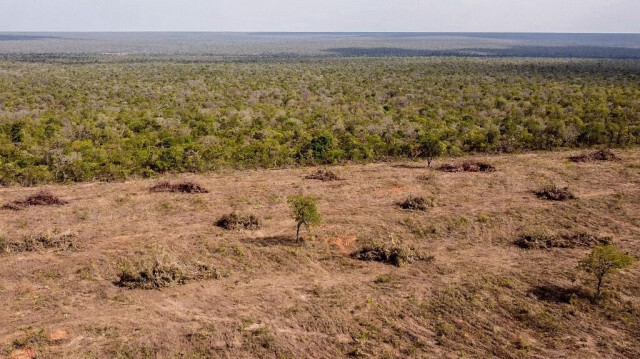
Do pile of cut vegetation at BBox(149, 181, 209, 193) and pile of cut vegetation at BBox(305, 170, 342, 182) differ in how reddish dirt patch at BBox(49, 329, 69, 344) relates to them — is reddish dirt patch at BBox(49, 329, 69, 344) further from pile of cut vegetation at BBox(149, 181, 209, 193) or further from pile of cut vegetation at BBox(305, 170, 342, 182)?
pile of cut vegetation at BBox(305, 170, 342, 182)

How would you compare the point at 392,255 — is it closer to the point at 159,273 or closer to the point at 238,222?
the point at 238,222

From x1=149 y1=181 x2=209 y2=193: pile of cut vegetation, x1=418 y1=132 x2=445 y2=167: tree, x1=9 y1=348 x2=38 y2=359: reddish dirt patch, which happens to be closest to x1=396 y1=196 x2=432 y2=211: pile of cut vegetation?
x1=418 y1=132 x2=445 y2=167: tree

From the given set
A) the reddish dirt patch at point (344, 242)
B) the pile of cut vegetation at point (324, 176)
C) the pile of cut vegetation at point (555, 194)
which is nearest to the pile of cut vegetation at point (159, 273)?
the reddish dirt patch at point (344, 242)

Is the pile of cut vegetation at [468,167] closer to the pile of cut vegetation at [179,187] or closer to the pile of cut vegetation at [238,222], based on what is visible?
the pile of cut vegetation at [238,222]

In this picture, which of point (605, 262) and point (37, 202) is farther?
point (37, 202)

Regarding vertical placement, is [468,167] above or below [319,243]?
above

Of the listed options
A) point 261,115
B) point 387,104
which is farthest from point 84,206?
point 387,104

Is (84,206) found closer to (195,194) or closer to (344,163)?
(195,194)

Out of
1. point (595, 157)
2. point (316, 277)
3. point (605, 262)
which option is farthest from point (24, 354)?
point (595, 157)
